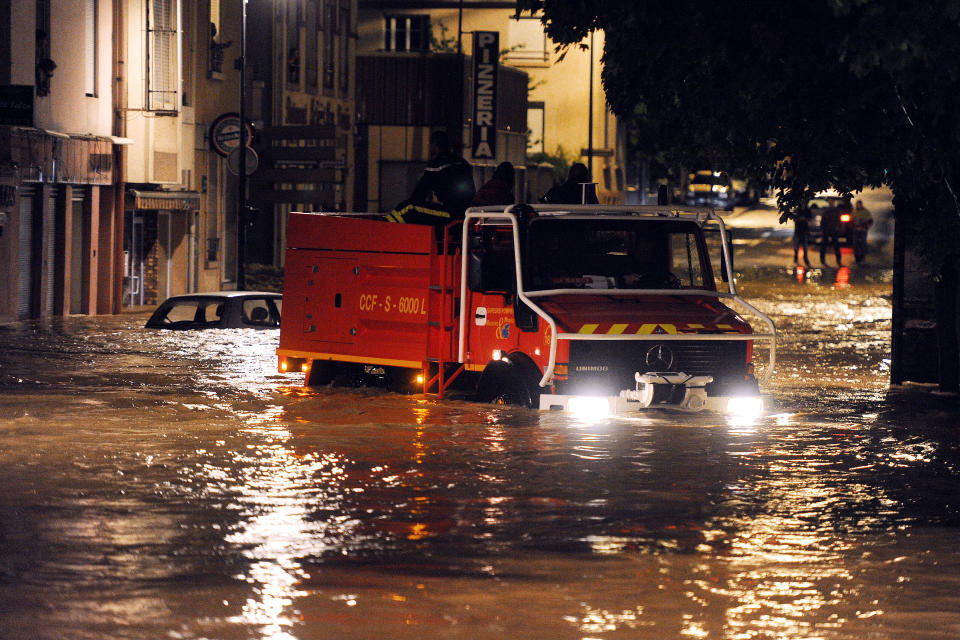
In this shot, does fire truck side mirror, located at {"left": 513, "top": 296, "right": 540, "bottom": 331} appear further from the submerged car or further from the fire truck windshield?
the submerged car

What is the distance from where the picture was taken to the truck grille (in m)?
15.9

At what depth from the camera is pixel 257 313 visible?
26844mm

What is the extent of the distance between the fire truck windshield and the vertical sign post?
1661 inches

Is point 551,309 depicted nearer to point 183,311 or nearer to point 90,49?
point 183,311

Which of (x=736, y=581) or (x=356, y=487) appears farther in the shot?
(x=356, y=487)

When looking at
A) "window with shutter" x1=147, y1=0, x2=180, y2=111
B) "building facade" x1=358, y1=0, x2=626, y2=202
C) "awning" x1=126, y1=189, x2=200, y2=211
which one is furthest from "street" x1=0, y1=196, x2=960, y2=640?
"building facade" x1=358, y1=0, x2=626, y2=202

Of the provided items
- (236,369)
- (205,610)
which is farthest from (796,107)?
(205,610)

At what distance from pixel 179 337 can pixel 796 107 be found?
12.5 meters

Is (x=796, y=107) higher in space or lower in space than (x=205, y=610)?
higher

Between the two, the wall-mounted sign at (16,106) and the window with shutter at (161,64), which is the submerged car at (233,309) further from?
the window with shutter at (161,64)

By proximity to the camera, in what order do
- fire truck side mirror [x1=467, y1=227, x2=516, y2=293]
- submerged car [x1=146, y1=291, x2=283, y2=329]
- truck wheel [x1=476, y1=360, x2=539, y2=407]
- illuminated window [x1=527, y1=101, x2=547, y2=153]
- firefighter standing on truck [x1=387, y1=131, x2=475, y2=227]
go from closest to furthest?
fire truck side mirror [x1=467, y1=227, x2=516, y2=293]
truck wheel [x1=476, y1=360, x2=539, y2=407]
firefighter standing on truck [x1=387, y1=131, x2=475, y2=227]
submerged car [x1=146, y1=291, x2=283, y2=329]
illuminated window [x1=527, y1=101, x2=547, y2=153]

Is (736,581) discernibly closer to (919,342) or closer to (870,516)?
(870,516)

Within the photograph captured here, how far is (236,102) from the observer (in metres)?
44.3

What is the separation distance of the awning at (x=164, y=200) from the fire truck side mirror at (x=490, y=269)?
2184 centimetres
